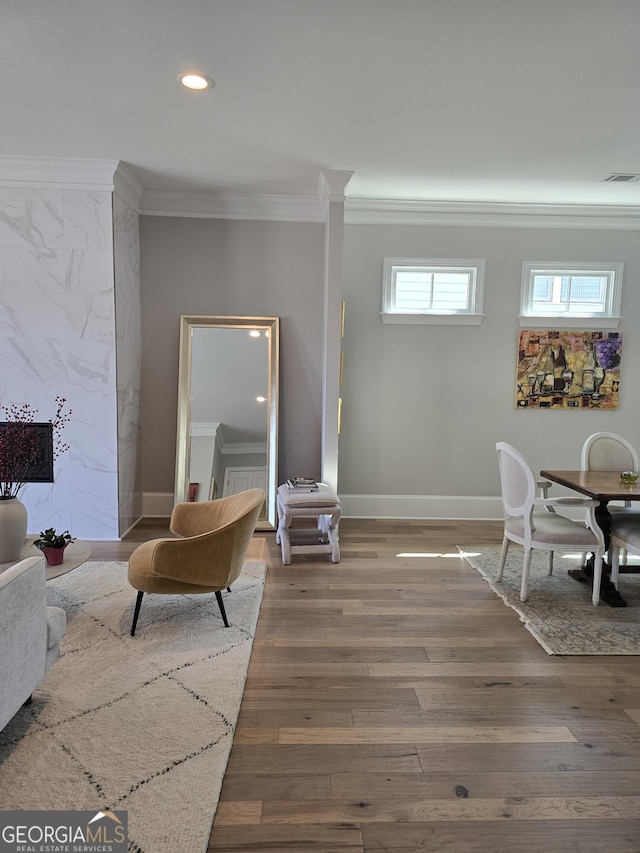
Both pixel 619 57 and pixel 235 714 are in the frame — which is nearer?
pixel 235 714

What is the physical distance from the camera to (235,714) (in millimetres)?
2180

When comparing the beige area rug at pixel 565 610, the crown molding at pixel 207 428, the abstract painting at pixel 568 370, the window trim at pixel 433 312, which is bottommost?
the beige area rug at pixel 565 610

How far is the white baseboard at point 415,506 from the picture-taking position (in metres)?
5.25

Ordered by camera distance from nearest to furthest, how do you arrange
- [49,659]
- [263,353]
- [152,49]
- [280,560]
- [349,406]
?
[49,659]
[152,49]
[280,560]
[263,353]
[349,406]

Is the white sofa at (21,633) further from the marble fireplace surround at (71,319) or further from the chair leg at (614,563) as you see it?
the chair leg at (614,563)

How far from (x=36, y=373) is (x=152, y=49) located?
102 inches

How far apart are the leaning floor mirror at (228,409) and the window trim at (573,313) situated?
240 cm

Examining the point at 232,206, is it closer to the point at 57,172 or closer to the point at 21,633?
the point at 57,172

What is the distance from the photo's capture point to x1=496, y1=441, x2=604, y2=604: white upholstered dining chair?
3.29 m

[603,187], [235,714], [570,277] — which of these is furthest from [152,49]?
[570,277]

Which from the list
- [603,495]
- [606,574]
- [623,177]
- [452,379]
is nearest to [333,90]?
[623,177]

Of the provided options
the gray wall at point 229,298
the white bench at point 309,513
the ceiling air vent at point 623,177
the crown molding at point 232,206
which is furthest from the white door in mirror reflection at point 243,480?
the ceiling air vent at point 623,177

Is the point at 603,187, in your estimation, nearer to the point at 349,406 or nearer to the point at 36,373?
the point at 349,406

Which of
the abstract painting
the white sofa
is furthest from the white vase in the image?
the abstract painting
